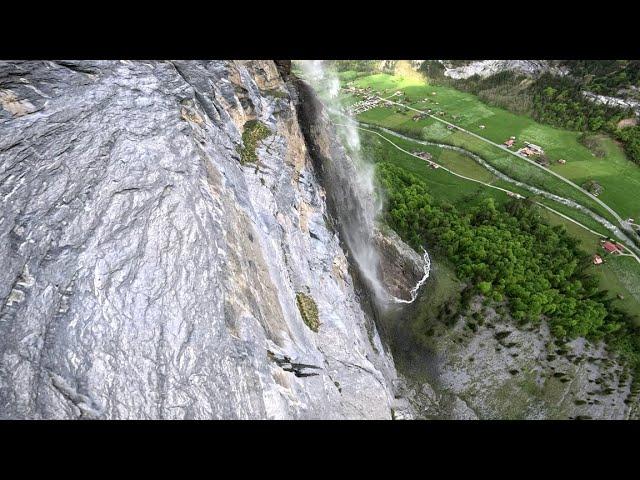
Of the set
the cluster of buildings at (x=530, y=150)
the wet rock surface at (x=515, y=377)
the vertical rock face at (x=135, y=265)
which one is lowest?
the wet rock surface at (x=515, y=377)

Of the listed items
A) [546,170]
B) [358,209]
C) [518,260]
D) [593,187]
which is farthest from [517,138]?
[358,209]

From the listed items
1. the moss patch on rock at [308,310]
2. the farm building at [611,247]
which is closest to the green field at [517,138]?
the farm building at [611,247]

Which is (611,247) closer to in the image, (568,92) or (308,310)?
(568,92)

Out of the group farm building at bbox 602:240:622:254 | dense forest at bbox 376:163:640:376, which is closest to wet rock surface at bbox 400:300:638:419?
dense forest at bbox 376:163:640:376

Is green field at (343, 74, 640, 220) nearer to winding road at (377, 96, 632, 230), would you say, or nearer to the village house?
winding road at (377, 96, 632, 230)

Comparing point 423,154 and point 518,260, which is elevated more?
point 423,154

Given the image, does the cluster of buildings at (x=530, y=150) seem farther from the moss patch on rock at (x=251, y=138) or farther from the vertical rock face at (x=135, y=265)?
the vertical rock face at (x=135, y=265)
